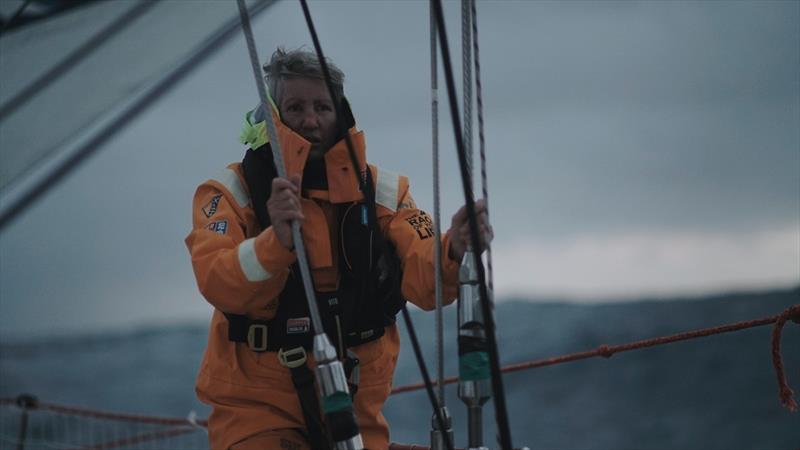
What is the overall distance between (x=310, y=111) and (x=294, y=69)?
103 mm

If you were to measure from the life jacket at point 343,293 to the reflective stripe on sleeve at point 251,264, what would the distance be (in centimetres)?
22

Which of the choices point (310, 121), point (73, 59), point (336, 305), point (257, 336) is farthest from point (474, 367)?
point (73, 59)

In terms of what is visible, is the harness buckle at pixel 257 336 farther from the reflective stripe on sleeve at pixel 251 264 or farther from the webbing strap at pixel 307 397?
the reflective stripe on sleeve at pixel 251 264

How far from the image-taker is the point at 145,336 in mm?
26125

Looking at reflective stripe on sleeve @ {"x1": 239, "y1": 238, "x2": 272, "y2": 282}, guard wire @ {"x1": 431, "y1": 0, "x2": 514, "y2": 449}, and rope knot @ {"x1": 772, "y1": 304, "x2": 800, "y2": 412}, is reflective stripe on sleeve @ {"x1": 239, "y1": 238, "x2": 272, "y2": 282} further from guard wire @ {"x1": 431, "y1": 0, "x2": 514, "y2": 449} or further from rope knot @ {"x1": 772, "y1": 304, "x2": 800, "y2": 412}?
rope knot @ {"x1": 772, "y1": 304, "x2": 800, "y2": 412}

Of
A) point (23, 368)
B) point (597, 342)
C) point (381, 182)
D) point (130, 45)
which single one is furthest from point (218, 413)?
point (23, 368)

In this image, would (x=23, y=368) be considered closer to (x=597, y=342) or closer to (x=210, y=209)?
(x=597, y=342)

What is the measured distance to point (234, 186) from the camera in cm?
235

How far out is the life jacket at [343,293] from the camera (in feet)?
7.58

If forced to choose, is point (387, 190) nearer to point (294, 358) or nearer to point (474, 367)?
point (294, 358)

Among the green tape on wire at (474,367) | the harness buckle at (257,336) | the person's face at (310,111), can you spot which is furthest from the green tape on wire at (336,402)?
the person's face at (310,111)

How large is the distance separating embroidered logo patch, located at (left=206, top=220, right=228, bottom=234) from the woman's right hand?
25 cm

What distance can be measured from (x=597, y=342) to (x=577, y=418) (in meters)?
3.45

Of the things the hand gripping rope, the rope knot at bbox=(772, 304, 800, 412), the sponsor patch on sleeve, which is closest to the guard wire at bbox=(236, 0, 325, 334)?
the hand gripping rope
